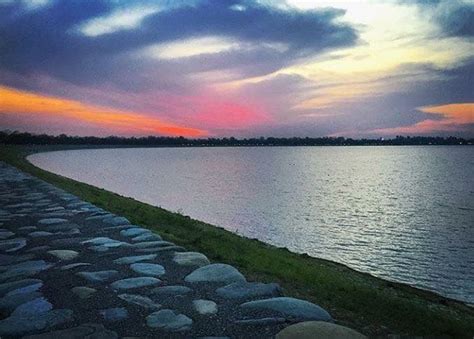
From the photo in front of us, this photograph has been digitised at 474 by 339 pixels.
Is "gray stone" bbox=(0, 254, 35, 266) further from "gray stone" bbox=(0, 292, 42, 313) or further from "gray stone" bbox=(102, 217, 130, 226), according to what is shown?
"gray stone" bbox=(102, 217, 130, 226)

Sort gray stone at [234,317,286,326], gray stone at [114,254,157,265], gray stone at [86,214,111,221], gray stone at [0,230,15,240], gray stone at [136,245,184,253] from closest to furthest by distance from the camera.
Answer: gray stone at [234,317,286,326] → gray stone at [114,254,157,265] → gray stone at [136,245,184,253] → gray stone at [0,230,15,240] → gray stone at [86,214,111,221]

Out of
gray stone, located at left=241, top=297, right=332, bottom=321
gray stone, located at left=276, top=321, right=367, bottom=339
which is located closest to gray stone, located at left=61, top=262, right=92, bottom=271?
gray stone, located at left=241, top=297, right=332, bottom=321

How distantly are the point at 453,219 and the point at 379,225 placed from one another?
17.8ft

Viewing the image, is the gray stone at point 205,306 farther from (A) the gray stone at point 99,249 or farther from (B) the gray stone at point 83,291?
(A) the gray stone at point 99,249

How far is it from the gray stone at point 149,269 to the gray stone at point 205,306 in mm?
Answer: 1057

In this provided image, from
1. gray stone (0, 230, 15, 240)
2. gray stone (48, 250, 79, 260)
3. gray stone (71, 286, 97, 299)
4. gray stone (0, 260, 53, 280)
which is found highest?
gray stone (71, 286, 97, 299)

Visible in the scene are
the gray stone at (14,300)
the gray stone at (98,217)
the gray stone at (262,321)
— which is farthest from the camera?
the gray stone at (98,217)

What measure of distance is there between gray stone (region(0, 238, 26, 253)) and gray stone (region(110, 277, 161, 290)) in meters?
2.69

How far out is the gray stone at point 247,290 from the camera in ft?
14.2

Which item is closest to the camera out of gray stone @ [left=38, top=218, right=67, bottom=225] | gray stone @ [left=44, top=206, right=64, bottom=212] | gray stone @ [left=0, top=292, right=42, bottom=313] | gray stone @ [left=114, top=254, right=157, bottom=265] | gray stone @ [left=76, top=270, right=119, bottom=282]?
gray stone @ [left=0, top=292, right=42, bottom=313]

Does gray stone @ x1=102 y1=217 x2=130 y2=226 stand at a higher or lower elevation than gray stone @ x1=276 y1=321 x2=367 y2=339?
lower

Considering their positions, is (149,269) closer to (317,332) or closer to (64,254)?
(64,254)

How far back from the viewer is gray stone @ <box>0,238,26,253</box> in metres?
6.28

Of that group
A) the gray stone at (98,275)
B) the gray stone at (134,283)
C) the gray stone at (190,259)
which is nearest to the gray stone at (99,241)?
the gray stone at (190,259)
